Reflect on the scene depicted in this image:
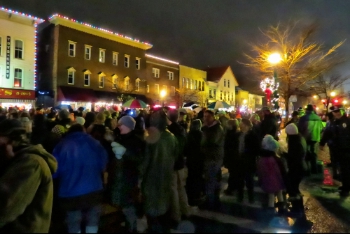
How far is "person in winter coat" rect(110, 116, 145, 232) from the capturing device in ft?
15.8

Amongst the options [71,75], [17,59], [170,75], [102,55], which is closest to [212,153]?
[17,59]

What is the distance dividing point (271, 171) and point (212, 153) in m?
1.17

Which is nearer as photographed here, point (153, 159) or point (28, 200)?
point (28, 200)

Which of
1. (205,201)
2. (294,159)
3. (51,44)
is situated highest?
(51,44)

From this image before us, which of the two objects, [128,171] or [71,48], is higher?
[71,48]

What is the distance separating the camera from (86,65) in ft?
108

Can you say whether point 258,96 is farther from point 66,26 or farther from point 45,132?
point 45,132

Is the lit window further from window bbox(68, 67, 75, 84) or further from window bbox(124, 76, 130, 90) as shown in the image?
window bbox(68, 67, 75, 84)

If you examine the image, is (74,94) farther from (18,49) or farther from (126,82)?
(126,82)

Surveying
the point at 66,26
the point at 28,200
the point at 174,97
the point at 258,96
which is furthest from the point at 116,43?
the point at 258,96

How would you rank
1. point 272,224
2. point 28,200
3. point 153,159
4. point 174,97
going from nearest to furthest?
point 28,200 < point 153,159 < point 272,224 < point 174,97

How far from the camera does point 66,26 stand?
30594 mm

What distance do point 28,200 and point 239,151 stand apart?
16.3 ft

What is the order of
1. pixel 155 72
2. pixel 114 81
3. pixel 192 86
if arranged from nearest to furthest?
pixel 114 81, pixel 155 72, pixel 192 86
